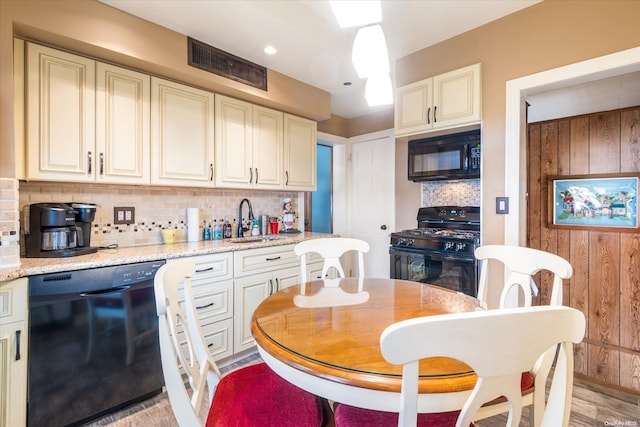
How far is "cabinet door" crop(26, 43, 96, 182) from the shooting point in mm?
1790

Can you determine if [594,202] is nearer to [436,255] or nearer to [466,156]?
[466,156]

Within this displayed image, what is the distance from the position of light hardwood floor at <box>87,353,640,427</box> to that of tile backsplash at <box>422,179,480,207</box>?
1672 millimetres

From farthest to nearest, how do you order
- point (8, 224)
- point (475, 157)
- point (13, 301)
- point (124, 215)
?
1. point (475, 157)
2. point (124, 215)
3. point (8, 224)
4. point (13, 301)

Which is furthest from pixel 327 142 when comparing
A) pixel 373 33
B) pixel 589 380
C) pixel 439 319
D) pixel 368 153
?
pixel 439 319

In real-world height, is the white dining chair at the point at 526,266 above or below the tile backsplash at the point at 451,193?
below

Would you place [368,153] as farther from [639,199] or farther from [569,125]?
[639,199]

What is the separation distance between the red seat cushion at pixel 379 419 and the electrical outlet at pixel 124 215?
2.17 meters

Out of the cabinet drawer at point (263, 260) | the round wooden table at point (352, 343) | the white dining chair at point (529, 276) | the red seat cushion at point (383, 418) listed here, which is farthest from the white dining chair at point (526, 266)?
the cabinet drawer at point (263, 260)

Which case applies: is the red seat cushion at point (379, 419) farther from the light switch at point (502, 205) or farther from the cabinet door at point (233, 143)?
the cabinet door at point (233, 143)

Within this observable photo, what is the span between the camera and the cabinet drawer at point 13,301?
1.46 m

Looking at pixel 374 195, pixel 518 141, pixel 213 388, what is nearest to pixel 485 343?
pixel 213 388

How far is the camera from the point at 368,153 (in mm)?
4121

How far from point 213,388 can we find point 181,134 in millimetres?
1916

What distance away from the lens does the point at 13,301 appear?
1487mm
